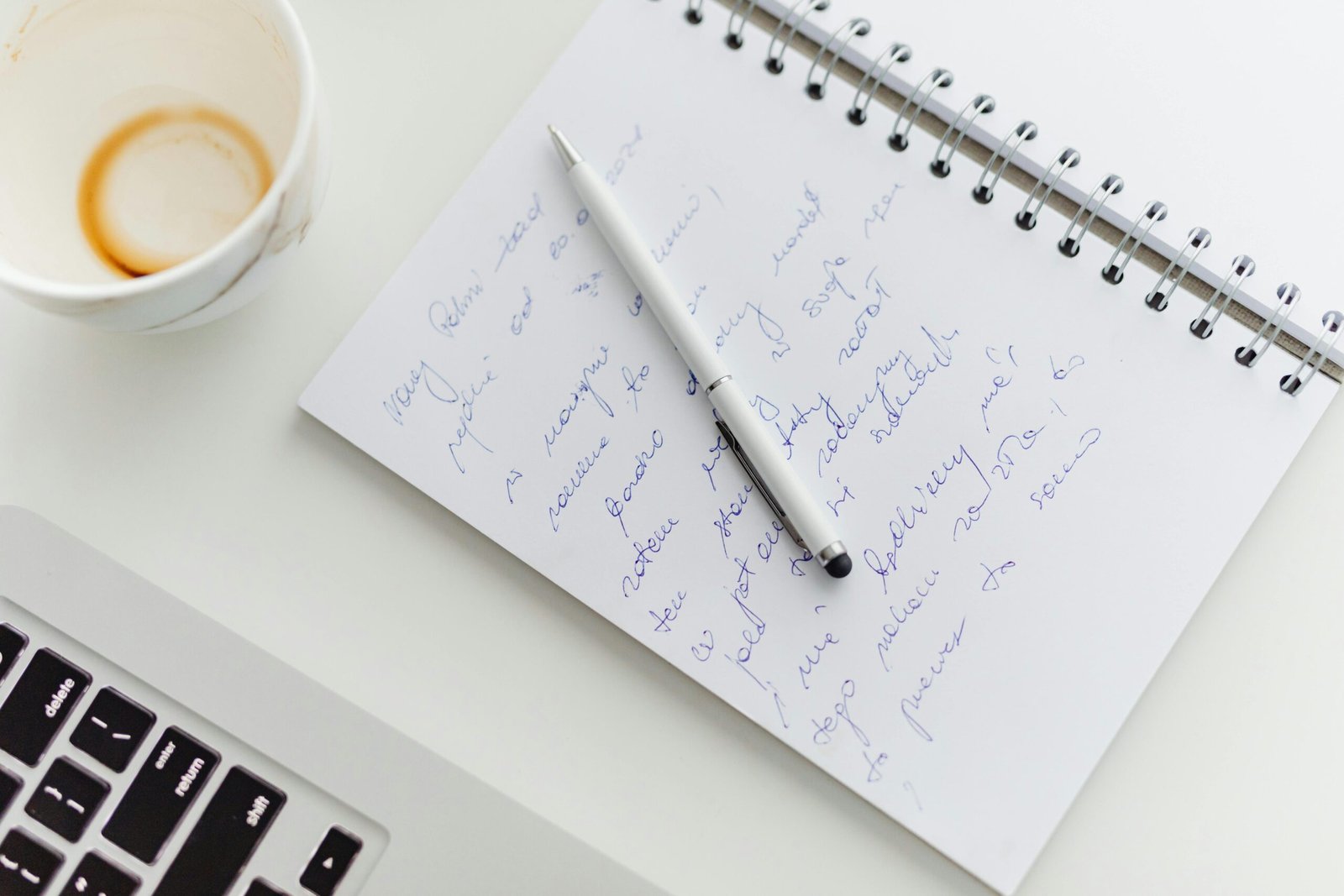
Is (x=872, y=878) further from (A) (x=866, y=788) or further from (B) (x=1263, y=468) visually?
(B) (x=1263, y=468)

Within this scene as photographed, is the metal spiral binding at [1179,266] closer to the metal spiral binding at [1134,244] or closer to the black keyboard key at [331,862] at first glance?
the metal spiral binding at [1134,244]

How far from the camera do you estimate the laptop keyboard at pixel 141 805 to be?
402 mm

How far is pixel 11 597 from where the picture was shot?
0.42 meters

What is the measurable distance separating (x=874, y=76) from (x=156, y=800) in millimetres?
475

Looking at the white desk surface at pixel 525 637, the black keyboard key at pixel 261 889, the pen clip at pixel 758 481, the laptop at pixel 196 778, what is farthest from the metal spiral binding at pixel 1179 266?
the black keyboard key at pixel 261 889

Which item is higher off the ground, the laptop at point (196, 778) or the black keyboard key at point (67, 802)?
the laptop at point (196, 778)

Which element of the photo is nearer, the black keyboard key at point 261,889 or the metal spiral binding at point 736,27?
the black keyboard key at point 261,889

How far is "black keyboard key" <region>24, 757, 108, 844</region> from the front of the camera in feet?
1.33

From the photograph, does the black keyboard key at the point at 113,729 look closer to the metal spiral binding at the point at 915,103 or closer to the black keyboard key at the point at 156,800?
the black keyboard key at the point at 156,800

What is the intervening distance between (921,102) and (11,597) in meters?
0.48

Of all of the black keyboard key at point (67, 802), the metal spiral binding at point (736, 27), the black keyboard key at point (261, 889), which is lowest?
the black keyboard key at point (67, 802)

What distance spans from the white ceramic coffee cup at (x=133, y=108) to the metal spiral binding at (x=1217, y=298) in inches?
16.8

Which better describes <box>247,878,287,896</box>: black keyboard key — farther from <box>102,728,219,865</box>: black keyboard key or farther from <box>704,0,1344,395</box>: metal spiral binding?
<box>704,0,1344,395</box>: metal spiral binding

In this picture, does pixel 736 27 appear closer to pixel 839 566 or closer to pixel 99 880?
pixel 839 566
